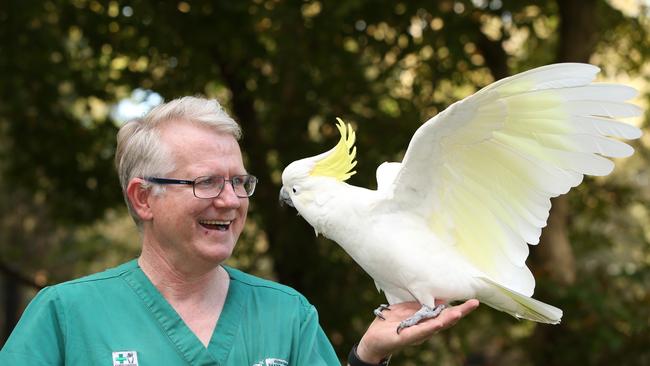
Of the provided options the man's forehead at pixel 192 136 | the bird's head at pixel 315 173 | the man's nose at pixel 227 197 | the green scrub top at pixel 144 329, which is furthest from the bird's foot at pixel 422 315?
the man's forehead at pixel 192 136

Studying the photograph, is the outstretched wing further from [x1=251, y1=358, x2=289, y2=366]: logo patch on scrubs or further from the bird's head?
[x1=251, y1=358, x2=289, y2=366]: logo patch on scrubs

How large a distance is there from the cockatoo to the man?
146 millimetres

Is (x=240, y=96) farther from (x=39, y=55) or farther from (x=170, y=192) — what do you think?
(x=170, y=192)

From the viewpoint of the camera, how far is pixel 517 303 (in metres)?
2.03

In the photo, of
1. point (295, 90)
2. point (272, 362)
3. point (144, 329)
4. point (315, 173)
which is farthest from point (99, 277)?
point (295, 90)

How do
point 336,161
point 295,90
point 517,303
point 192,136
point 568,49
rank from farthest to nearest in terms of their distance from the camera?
point 568,49, point 295,90, point 336,161, point 517,303, point 192,136

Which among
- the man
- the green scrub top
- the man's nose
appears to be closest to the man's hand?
the man

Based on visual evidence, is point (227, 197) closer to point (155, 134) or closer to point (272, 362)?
point (155, 134)

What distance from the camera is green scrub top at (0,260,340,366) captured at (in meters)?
1.82

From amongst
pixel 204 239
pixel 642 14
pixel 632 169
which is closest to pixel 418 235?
pixel 204 239

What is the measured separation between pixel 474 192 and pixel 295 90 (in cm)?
319

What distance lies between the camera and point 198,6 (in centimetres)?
495

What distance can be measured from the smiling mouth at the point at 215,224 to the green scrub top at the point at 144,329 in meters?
0.19

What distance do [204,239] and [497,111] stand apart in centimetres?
75
